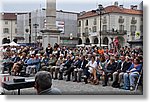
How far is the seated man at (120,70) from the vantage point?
5383mm

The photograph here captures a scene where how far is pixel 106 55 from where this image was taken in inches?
251

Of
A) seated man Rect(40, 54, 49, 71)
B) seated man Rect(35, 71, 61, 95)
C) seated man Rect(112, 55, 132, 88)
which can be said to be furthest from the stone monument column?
seated man Rect(35, 71, 61, 95)

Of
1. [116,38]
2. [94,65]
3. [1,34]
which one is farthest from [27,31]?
[116,38]

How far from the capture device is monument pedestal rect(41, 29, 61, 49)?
738 centimetres

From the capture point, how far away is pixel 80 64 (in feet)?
20.5

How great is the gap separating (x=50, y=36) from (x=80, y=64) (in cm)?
156

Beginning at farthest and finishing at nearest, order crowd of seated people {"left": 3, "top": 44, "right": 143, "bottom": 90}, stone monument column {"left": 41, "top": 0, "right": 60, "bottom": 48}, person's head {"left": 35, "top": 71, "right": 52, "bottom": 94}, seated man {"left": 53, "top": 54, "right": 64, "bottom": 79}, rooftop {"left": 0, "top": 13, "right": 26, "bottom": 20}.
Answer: stone monument column {"left": 41, "top": 0, "right": 60, "bottom": 48}, seated man {"left": 53, "top": 54, "right": 64, "bottom": 79}, crowd of seated people {"left": 3, "top": 44, "right": 143, "bottom": 90}, rooftop {"left": 0, "top": 13, "right": 26, "bottom": 20}, person's head {"left": 35, "top": 71, "right": 52, "bottom": 94}

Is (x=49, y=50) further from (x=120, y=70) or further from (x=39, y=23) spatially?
(x=120, y=70)

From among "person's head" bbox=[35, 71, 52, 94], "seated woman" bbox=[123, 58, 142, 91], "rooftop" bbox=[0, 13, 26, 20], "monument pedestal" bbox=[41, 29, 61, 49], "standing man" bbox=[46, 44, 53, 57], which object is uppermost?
"rooftop" bbox=[0, 13, 26, 20]

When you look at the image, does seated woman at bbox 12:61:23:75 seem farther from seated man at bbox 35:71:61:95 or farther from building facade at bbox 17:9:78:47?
seated man at bbox 35:71:61:95

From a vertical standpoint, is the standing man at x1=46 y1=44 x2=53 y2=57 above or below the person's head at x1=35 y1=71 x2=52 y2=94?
above

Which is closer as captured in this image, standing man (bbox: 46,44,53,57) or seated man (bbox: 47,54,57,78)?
seated man (bbox: 47,54,57,78)

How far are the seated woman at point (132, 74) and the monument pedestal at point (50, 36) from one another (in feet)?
8.83

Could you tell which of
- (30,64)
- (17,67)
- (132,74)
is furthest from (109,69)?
(17,67)
